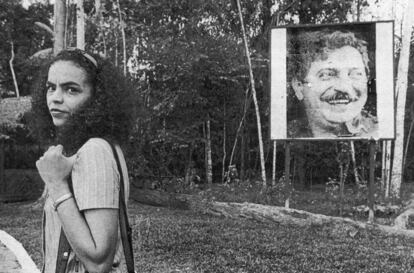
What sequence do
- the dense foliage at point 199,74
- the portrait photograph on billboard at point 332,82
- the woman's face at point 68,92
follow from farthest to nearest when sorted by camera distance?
1. the dense foliage at point 199,74
2. the portrait photograph on billboard at point 332,82
3. the woman's face at point 68,92

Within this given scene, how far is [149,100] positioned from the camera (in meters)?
17.1

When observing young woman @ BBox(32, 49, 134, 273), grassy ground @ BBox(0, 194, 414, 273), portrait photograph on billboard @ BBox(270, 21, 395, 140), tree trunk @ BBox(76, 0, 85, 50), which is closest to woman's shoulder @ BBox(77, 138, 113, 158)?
young woman @ BBox(32, 49, 134, 273)

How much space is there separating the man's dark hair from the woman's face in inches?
394

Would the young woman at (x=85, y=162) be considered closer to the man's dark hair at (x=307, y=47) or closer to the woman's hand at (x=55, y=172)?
the woman's hand at (x=55, y=172)

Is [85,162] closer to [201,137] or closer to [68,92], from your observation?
[68,92]

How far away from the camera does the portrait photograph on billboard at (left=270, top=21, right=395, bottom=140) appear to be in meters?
10.8

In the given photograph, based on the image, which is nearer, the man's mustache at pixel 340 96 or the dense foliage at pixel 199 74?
the man's mustache at pixel 340 96

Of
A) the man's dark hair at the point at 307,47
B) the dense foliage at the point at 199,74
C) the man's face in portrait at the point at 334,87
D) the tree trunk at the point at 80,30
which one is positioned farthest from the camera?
the dense foliage at the point at 199,74

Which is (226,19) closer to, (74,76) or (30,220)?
(30,220)

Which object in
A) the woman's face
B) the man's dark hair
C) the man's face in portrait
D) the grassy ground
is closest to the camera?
the woman's face

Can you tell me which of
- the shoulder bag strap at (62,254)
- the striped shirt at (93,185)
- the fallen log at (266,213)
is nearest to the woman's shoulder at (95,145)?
the striped shirt at (93,185)

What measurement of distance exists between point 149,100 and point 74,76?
51.3ft

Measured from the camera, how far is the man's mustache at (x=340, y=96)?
11023 mm

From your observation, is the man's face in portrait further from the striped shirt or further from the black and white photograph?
the striped shirt
